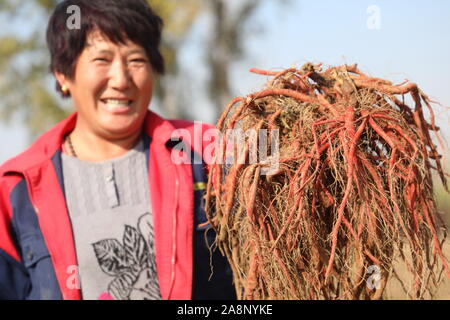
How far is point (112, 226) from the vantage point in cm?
156

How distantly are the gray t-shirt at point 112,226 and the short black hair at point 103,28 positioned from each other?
0.32m

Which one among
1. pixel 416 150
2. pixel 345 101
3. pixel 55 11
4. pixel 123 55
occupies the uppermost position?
pixel 55 11

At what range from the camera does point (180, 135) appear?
5.37 ft

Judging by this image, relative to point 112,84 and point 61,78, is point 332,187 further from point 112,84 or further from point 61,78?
point 61,78

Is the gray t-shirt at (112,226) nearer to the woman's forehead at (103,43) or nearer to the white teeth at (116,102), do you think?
the white teeth at (116,102)

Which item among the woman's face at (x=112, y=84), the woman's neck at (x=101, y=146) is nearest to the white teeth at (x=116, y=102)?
the woman's face at (x=112, y=84)

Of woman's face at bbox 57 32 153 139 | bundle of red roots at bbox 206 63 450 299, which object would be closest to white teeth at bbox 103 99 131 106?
woman's face at bbox 57 32 153 139

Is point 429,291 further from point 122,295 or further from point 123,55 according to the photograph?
point 123,55

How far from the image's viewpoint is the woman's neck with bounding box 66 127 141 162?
169 cm

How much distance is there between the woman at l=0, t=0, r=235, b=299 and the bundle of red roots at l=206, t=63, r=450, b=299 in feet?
0.91

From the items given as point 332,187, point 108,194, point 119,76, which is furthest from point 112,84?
point 332,187

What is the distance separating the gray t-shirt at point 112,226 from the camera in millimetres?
1512
